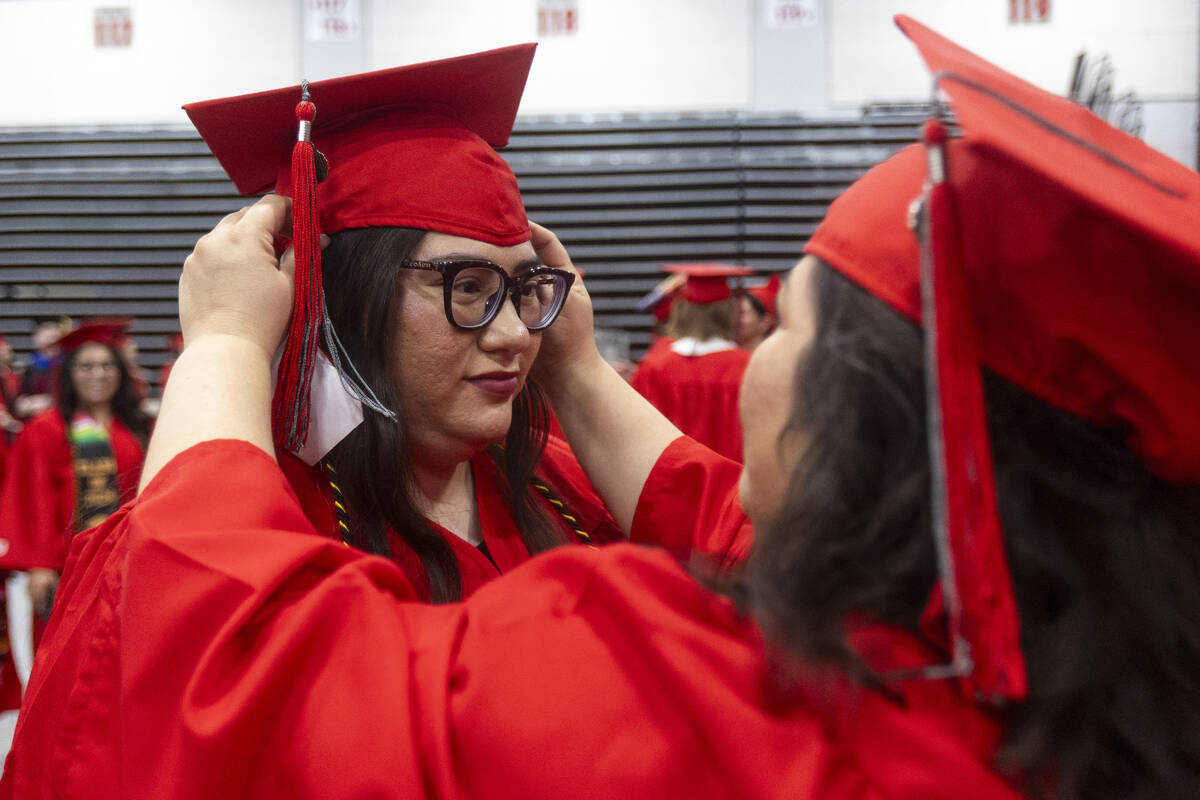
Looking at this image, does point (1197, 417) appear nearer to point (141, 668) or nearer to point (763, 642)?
point (763, 642)

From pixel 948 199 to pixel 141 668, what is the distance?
84 cm

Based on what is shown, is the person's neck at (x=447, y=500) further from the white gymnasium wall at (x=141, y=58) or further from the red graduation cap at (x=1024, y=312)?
the white gymnasium wall at (x=141, y=58)

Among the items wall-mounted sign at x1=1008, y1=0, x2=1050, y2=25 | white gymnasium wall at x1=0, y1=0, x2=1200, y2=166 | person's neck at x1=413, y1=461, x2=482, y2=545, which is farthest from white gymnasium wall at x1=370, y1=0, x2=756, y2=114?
person's neck at x1=413, y1=461, x2=482, y2=545

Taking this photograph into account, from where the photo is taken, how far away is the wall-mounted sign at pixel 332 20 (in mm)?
6344

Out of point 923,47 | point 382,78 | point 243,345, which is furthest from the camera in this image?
point 382,78

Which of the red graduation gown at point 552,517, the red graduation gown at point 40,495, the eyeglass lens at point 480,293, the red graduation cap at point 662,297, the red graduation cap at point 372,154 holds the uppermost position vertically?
the red graduation cap at point 372,154

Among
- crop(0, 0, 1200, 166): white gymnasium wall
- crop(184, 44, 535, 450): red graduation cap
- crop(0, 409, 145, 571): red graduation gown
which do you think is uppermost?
crop(0, 0, 1200, 166): white gymnasium wall

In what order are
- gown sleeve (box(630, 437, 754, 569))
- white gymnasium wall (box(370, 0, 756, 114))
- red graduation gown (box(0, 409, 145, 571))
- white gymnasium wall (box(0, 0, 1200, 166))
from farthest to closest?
white gymnasium wall (box(370, 0, 756, 114)) < white gymnasium wall (box(0, 0, 1200, 166)) < red graduation gown (box(0, 409, 145, 571)) < gown sleeve (box(630, 437, 754, 569))

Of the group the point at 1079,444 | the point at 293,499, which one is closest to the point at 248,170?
the point at 293,499

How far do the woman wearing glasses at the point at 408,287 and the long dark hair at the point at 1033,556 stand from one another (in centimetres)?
73

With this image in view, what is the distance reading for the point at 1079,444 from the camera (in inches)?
32.7

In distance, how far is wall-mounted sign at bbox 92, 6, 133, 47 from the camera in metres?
6.47

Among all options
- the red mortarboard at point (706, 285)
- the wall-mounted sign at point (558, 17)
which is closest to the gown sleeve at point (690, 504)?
the red mortarboard at point (706, 285)

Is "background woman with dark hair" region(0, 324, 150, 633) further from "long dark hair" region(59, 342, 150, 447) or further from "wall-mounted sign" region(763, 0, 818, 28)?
"wall-mounted sign" region(763, 0, 818, 28)
